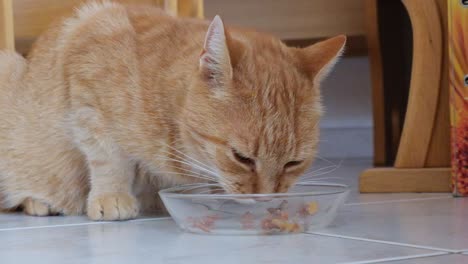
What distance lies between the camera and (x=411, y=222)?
149 cm

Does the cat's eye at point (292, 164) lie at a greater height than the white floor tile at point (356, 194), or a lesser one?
greater

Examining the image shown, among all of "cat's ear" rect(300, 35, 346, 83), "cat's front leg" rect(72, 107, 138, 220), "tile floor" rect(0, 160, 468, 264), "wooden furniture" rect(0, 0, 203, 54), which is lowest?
"tile floor" rect(0, 160, 468, 264)

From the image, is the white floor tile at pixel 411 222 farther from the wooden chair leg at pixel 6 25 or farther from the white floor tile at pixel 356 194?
the wooden chair leg at pixel 6 25

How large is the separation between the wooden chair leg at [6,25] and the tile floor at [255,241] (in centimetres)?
55

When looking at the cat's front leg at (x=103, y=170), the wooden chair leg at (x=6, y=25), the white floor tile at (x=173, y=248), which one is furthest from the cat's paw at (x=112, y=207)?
the wooden chair leg at (x=6, y=25)

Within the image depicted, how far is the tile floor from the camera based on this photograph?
3.77ft

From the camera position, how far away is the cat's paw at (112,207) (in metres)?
1.63

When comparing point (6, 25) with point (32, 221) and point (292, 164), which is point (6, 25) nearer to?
point (32, 221)

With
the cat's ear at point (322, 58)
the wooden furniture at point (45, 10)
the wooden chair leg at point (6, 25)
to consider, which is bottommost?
the cat's ear at point (322, 58)

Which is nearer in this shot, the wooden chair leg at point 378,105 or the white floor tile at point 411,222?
the white floor tile at point 411,222

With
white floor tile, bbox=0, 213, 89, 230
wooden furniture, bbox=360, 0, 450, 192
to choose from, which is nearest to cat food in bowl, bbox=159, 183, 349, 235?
white floor tile, bbox=0, 213, 89, 230

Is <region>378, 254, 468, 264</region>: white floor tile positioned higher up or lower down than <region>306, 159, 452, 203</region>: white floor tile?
lower down

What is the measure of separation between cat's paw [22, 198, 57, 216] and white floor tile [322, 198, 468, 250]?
26.0 inches

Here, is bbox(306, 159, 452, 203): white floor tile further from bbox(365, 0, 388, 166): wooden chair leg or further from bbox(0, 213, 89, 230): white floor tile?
Result: bbox(0, 213, 89, 230): white floor tile
